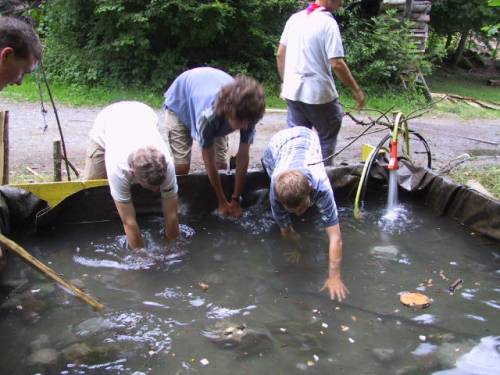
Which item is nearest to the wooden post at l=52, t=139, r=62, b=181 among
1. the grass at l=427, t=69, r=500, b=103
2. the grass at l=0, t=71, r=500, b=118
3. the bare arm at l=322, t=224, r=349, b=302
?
the bare arm at l=322, t=224, r=349, b=302

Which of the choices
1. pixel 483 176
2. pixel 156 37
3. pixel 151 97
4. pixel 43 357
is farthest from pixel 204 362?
pixel 156 37

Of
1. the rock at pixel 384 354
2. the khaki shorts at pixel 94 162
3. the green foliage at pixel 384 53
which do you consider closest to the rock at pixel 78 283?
the khaki shorts at pixel 94 162

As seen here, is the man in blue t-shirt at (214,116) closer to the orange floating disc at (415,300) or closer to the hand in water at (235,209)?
the hand in water at (235,209)

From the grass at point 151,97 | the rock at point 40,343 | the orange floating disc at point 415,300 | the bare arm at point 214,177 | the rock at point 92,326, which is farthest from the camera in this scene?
the grass at point 151,97

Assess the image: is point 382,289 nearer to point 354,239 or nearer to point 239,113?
point 354,239

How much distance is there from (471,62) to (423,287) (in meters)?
14.2

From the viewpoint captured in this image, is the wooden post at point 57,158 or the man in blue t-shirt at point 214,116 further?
the wooden post at point 57,158

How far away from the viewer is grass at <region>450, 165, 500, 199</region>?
5.05 meters

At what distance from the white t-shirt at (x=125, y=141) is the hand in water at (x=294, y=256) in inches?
36.1

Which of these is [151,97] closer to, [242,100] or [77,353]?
[242,100]

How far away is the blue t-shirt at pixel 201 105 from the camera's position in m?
3.54

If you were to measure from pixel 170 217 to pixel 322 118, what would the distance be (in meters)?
1.63

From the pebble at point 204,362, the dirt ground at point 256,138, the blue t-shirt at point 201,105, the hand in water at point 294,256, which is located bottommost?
the pebble at point 204,362

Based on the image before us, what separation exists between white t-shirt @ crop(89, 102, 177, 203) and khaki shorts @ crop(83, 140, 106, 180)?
139 mm
